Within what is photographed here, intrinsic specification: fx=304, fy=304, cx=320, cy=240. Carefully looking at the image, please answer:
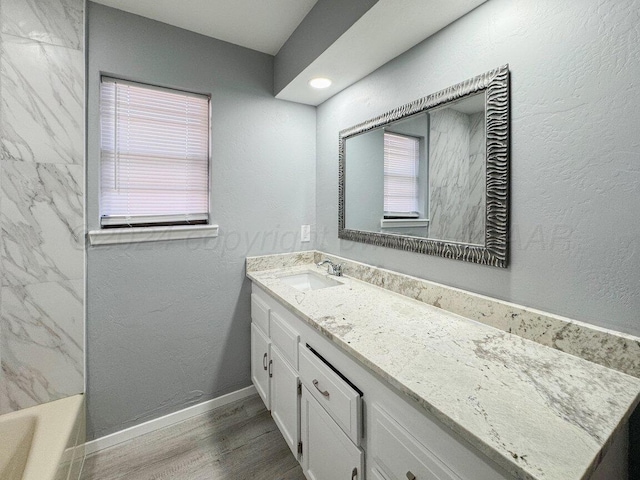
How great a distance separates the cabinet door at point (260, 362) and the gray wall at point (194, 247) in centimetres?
11

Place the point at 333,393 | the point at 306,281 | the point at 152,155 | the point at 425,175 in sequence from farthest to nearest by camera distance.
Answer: the point at 306,281
the point at 152,155
the point at 425,175
the point at 333,393

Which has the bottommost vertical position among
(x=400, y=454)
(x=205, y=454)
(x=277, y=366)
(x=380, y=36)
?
(x=205, y=454)

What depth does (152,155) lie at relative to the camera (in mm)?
1821

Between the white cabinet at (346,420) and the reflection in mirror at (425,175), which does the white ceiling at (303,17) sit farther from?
the white cabinet at (346,420)

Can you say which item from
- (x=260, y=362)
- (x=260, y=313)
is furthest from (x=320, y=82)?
(x=260, y=362)

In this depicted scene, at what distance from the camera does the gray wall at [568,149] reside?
868 millimetres

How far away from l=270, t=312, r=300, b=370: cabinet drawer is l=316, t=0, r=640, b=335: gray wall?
0.79 m

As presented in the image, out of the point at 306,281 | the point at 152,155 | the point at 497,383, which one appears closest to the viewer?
the point at 497,383

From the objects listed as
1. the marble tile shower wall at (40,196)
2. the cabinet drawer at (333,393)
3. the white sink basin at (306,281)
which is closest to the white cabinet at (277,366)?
the cabinet drawer at (333,393)

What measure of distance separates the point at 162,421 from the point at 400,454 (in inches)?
66.5

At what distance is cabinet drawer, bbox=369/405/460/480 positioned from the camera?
29.0 inches

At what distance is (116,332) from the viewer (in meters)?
1.75

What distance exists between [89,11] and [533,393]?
2497 mm

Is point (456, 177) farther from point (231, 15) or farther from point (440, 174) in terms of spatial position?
point (231, 15)
